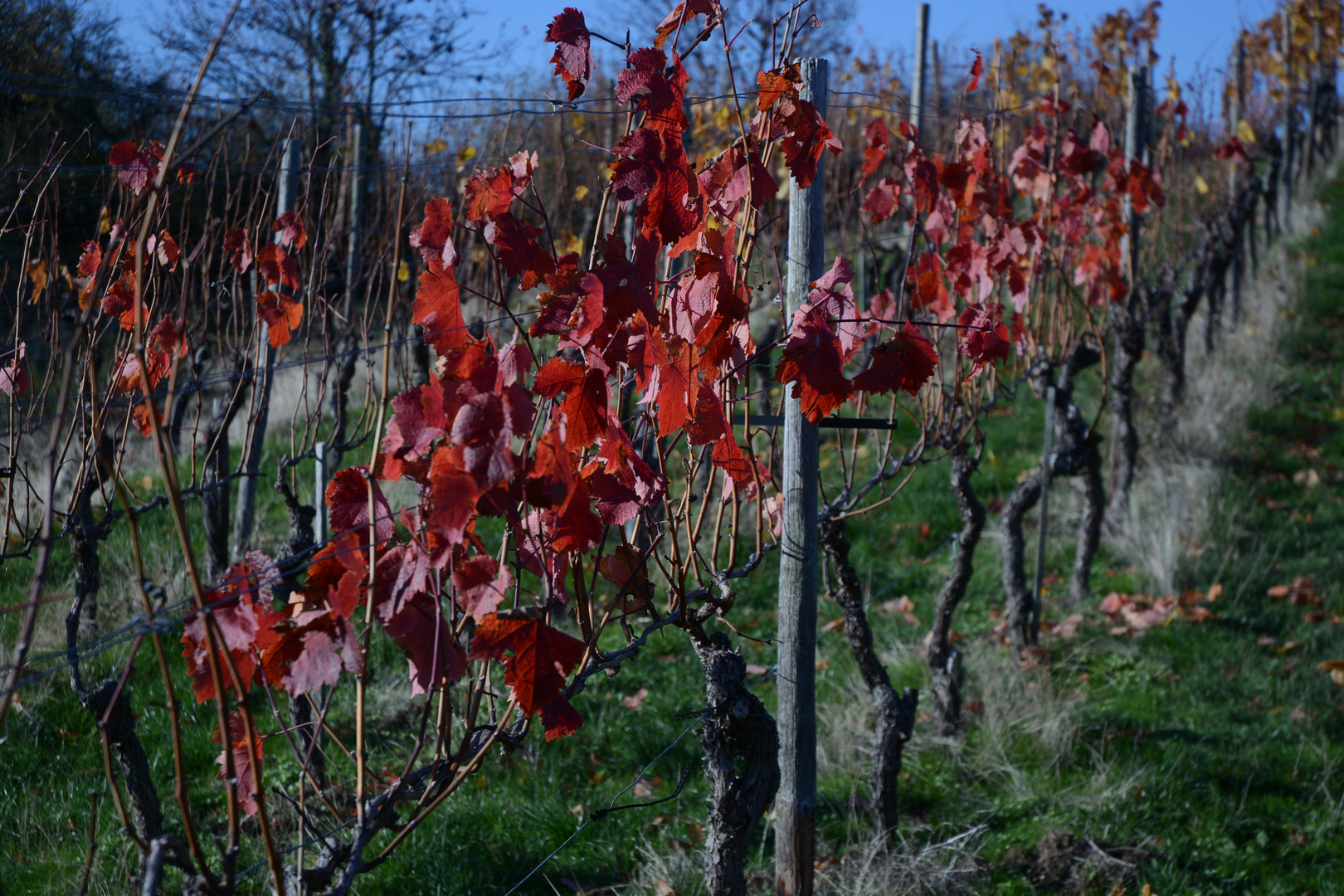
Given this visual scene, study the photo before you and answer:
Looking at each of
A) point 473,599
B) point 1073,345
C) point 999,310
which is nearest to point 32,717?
point 473,599

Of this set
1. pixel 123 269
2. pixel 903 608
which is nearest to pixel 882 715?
pixel 903 608

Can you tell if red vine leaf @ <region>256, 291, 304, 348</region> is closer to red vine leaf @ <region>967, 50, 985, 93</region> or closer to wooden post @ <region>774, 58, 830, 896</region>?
wooden post @ <region>774, 58, 830, 896</region>

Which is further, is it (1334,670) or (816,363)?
(1334,670)

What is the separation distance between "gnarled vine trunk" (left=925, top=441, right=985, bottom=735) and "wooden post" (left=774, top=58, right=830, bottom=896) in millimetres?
1408

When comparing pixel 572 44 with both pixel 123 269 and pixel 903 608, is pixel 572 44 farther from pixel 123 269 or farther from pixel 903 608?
pixel 903 608

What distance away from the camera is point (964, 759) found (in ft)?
11.5

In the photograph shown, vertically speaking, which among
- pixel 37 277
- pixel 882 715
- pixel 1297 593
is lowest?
pixel 1297 593

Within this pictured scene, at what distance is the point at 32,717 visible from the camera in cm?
337

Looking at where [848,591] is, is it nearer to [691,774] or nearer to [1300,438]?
[691,774]

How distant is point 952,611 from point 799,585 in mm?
1635

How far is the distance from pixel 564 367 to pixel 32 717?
3097 millimetres

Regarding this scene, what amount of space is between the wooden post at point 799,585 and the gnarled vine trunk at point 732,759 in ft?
0.78

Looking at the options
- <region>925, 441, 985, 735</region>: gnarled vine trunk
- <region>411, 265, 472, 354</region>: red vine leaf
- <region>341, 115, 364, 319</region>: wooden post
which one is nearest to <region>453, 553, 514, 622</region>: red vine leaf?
<region>411, 265, 472, 354</region>: red vine leaf

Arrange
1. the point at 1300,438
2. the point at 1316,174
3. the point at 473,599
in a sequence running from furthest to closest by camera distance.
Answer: the point at 1316,174 < the point at 1300,438 < the point at 473,599
